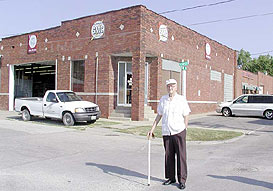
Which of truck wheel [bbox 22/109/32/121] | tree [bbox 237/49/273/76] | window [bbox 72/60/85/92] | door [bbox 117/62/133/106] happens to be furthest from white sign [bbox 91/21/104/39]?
tree [bbox 237/49/273/76]

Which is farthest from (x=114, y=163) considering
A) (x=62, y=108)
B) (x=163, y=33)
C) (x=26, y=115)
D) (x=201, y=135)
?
(x=163, y=33)

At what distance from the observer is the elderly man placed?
5.25 metres

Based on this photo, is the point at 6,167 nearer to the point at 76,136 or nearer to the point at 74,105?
the point at 76,136

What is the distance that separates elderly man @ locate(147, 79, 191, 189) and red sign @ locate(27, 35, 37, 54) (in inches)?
778

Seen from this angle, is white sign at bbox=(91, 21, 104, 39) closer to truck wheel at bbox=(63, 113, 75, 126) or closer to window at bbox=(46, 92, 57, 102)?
window at bbox=(46, 92, 57, 102)

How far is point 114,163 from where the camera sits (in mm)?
7195

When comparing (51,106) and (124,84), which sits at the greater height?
(124,84)

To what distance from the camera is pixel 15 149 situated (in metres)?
8.59

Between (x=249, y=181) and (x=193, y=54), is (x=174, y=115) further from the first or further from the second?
(x=193, y=54)

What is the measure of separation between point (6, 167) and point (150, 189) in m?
3.42

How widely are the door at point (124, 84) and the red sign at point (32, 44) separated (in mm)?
8192

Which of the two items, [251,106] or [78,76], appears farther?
[251,106]

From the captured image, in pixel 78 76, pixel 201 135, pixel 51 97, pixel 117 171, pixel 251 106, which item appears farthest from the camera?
pixel 251 106

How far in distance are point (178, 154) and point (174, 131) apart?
42cm
